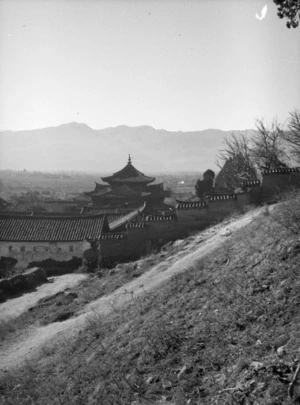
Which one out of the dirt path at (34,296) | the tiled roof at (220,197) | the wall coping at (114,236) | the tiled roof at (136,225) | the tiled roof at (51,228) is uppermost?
the tiled roof at (220,197)

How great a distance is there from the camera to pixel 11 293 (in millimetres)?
17594

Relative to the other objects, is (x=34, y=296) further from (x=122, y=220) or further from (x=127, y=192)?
(x=127, y=192)

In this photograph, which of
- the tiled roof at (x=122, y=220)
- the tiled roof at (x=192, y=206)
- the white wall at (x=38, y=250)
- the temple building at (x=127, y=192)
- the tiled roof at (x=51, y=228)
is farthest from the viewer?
the temple building at (x=127, y=192)

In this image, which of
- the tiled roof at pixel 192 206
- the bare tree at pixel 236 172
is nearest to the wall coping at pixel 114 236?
the tiled roof at pixel 192 206

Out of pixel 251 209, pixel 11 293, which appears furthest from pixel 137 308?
pixel 11 293

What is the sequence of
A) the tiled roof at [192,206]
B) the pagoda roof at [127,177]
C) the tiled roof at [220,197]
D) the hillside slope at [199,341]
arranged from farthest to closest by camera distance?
the pagoda roof at [127,177] → the tiled roof at [192,206] → the tiled roof at [220,197] → the hillside slope at [199,341]

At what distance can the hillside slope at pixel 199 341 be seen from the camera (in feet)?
19.9

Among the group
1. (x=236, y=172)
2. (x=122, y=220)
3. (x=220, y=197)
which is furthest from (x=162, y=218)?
(x=236, y=172)

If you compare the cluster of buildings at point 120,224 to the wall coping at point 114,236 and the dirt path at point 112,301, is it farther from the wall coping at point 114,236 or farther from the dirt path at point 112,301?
the dirt path at point 112,301

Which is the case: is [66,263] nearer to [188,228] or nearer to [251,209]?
[188,228]

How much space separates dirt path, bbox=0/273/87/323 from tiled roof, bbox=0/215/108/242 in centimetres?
389

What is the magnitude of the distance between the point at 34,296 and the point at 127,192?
67.5ft

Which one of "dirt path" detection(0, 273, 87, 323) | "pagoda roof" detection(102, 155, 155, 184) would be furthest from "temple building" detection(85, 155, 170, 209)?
"dirt path" detection(0, 273, 87, 323)

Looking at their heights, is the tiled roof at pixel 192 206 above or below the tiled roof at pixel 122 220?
above
